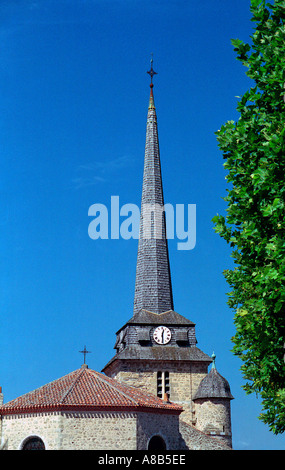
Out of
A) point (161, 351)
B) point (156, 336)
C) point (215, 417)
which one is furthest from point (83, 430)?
point (156, 336)

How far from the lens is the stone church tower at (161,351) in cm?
4319

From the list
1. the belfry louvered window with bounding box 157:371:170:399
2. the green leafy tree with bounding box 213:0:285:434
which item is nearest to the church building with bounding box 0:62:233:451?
the belfry louvered window with bounding box 157:371:170:399

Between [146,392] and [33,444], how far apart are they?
865 centimetres

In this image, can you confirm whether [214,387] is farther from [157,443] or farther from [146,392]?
[157,443]

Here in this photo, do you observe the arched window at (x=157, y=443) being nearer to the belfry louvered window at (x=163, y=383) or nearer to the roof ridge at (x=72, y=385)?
the roof ridge at (x=72, y=385)

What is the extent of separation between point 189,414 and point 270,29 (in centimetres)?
3218

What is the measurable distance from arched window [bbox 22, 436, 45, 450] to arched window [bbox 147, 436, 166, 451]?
5.40 m

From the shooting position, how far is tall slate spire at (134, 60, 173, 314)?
165 ft

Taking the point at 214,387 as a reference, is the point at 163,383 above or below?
above

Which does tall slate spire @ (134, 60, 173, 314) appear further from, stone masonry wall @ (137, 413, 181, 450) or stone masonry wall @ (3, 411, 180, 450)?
stone masonry wall @ (3, 411, 180, 450)

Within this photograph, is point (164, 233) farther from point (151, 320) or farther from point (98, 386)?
point (98, 386)

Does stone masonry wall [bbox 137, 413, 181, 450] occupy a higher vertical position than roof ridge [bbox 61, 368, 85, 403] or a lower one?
lower

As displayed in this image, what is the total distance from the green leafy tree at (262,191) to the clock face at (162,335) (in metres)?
28.0

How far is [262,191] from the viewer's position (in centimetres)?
1673
